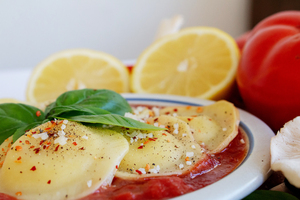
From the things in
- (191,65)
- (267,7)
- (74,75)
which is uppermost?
(267,7)

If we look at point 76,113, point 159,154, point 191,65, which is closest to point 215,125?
point 159,154

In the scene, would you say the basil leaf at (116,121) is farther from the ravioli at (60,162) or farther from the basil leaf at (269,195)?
the basil leaf at (269,195)

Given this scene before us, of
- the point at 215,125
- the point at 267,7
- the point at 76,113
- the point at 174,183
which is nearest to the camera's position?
the point at 174,183

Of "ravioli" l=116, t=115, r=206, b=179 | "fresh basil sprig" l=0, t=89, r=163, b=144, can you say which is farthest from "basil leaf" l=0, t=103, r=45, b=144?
"ravioli" l=116, t=115, r=206, b=179

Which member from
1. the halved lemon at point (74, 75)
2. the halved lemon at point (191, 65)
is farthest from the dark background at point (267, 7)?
the halved lemon at point (74, 75)

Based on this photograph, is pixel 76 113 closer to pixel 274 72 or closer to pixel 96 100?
pixel 96 100

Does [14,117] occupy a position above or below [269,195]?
above

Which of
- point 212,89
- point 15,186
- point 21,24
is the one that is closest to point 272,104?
point 212,89

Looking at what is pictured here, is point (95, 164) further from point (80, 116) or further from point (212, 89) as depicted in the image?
point (212, 89)
